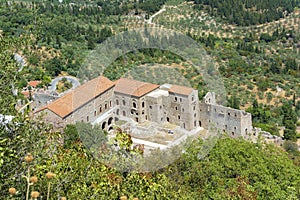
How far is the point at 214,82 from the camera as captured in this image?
1770 inches

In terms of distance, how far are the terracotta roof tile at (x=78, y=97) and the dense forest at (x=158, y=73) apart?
5.69ft

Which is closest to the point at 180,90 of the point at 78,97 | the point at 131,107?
the point at 131,107

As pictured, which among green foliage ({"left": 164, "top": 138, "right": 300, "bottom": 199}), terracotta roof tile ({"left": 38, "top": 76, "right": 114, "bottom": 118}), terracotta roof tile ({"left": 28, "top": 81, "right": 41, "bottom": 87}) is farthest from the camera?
terracotta roof tile ({"left": 28, "top": 81, "right": 41, "bottom": 87})

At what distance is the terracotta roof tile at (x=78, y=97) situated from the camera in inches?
1193

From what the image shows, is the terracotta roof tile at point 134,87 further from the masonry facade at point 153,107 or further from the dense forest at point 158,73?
the dense forest at point 158,73

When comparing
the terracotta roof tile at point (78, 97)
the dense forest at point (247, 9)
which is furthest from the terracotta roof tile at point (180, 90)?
the dense forest at point (247, 9)

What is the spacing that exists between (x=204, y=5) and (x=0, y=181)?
253 feet

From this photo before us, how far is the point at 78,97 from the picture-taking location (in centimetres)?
3133

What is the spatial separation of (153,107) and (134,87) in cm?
193

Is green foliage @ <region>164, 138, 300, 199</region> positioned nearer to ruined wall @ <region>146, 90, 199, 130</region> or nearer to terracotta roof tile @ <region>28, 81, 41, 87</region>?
ruined wall @ <region>146, 90, 199, 130</region>

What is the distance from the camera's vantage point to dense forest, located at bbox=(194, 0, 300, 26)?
7786 cm

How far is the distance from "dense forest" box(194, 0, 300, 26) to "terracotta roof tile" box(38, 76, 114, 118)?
48382mm

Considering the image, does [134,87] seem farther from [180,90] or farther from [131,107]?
[180,90]

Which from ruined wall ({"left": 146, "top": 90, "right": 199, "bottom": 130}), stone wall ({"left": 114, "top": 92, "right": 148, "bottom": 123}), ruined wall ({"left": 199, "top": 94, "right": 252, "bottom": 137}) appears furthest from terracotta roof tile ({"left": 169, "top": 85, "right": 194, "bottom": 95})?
stone wall ({"left": 114, "top": 92, "right": 148, "bottom": 123})
